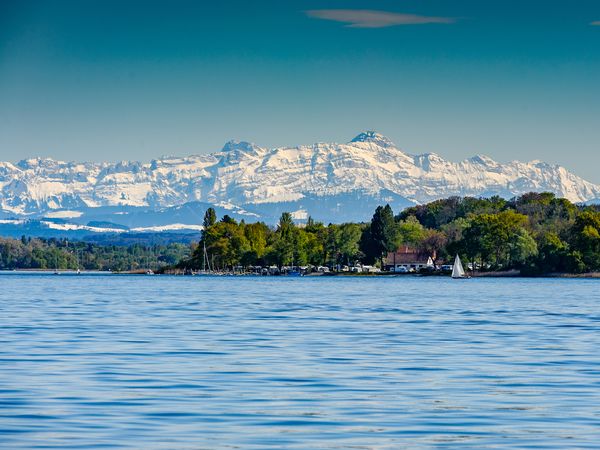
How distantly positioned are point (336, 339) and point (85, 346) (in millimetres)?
7771

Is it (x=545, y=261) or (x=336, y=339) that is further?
(x=545, y=261)

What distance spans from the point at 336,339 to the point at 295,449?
20.0 metres

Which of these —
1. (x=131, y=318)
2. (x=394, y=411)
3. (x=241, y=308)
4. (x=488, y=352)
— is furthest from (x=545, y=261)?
(x=394, y=411)

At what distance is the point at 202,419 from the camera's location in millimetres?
20328

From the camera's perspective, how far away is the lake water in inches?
744

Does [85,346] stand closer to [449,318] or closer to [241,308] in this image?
[449,318]

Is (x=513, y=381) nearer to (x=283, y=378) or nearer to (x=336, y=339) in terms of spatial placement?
(x=283, y=378)

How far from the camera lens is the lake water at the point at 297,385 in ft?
62.0

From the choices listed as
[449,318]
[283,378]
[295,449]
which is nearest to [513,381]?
[283,378]

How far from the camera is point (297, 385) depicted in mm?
24859

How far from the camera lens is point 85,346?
3422 cm

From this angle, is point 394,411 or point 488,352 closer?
point 394,411

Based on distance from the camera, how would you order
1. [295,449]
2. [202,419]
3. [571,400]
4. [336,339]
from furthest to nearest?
[336,339] < [571,400] < [202,419] < [295,449]

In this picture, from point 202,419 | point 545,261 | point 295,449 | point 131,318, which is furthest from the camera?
point 545,261
